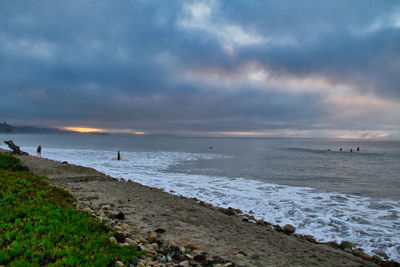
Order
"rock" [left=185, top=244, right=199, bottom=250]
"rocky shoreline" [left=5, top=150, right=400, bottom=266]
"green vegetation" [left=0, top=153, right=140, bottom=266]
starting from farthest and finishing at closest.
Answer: "rock" [left=185, top=244, right=199, bottom=250]
"rocky shoreline" [left=5, top=150, right=400, bottom=266]
"green vegetation" [left=0, top=153, right=140, bottom=266]

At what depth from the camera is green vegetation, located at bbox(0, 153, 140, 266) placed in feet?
13.6

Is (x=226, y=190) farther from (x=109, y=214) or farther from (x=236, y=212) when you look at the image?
(x=109, y=214)

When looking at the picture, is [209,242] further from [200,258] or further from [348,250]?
[348,250]

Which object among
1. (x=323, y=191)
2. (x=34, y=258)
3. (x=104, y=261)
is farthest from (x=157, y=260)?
(x=323, y=191)

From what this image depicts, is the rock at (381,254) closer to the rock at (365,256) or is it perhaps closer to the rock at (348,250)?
the rock at (365,256)

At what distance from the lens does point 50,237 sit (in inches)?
196

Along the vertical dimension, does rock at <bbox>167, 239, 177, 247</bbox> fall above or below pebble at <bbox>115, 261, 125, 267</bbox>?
below

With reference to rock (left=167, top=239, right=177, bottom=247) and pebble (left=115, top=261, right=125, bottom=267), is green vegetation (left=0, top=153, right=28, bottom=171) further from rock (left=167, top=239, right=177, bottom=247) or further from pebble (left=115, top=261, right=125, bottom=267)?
pebble (left=115, top=261, right=125, bottom=267)

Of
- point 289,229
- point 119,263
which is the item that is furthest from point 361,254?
point 119,263

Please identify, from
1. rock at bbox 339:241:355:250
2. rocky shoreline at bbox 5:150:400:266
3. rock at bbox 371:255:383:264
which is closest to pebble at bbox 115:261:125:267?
rocky shoreline at bbox 5:150:400:266

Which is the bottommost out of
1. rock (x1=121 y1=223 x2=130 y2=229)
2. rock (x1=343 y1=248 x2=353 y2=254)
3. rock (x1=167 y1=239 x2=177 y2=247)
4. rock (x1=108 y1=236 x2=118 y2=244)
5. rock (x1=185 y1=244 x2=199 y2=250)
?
rock (x1=343 y1=248 x2=353 y2=254)

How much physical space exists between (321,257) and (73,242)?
6.73 meters

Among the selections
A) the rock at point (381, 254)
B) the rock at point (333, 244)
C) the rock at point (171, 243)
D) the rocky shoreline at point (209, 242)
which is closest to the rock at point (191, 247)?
the rocky shoreline at point (209, 242)

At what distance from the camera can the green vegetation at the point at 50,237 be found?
4141 millimetres
